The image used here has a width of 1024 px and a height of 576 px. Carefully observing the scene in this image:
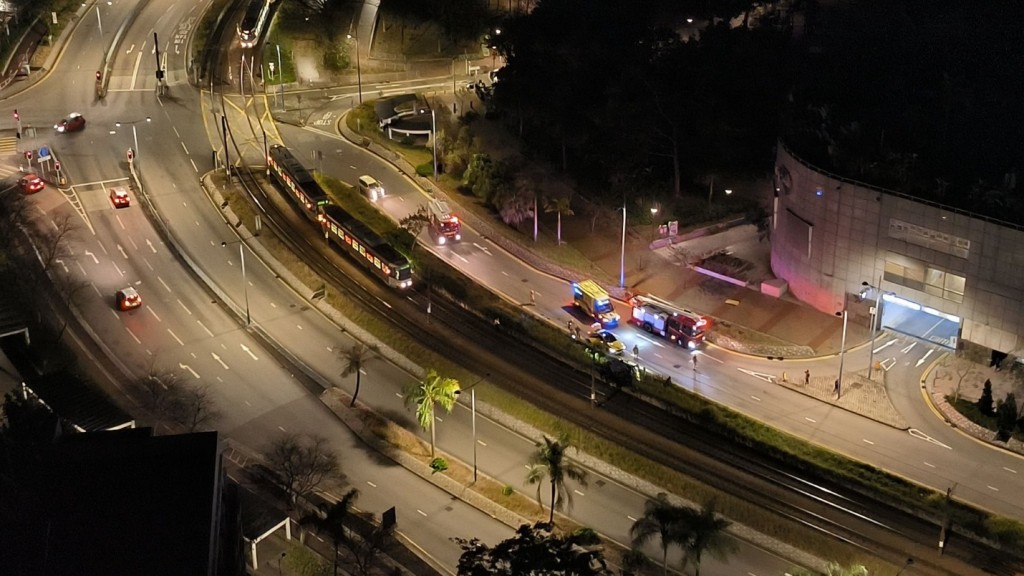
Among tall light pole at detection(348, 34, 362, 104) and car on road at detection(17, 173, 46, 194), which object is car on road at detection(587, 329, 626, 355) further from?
tall light pole at detection(348, 34, 362, 104)

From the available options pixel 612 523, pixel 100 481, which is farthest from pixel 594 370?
pixel 100 481

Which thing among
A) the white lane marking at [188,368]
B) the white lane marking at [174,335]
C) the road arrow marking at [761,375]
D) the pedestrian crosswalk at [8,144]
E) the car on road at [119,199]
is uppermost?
the pedestrian crosswalk at [8,144]

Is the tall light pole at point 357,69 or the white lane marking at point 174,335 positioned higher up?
the tall light pole at point 357,69

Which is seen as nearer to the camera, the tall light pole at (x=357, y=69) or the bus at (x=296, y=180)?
the bus at (x=296, y=180)

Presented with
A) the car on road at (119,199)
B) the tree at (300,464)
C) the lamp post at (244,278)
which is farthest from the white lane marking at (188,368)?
the car on road at (119,199)

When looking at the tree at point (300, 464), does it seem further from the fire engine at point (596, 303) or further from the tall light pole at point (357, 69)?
the tall light pole at point (357, 69)

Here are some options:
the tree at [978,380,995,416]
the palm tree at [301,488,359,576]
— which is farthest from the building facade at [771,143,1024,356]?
the palm tree at [301,488,359,576]

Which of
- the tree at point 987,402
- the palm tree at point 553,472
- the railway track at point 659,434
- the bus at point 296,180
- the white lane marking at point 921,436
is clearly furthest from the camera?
the bus at point 296,180
